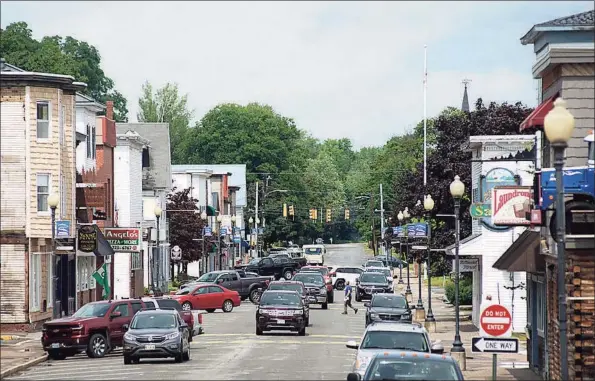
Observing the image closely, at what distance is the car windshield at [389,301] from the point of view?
153ft

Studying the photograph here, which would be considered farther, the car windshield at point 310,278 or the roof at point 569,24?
the car windshield at point 310,278

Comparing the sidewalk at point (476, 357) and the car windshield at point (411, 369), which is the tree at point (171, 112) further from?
the car windshield at point (411, 369)

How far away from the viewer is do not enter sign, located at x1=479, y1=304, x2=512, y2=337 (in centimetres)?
2423

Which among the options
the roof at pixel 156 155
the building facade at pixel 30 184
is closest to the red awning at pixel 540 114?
the building facade at pixel 30 184

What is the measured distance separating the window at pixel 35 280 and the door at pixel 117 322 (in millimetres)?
11145

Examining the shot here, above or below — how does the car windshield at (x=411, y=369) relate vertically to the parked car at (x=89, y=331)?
above

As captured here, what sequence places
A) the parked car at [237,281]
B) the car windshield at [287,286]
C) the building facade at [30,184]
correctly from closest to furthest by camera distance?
the building facade at [30,184]
the car windshield at [287,286]
the parked car at [237,281]

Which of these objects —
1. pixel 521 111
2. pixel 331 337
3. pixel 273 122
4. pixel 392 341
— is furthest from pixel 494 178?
pixel 273 122

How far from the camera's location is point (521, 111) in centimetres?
5903

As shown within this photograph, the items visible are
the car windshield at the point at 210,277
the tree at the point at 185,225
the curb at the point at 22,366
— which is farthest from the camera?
the tree at the point at 185,225

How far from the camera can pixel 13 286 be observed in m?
49.1

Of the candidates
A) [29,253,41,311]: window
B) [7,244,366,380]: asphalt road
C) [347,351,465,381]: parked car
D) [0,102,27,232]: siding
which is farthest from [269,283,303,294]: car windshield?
[347,351,465,381]: parked car

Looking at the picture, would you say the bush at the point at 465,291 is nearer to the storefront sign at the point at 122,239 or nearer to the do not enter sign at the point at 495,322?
the storefront sign at the point at 122,239

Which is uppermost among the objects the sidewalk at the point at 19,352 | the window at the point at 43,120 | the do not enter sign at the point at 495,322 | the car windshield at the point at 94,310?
the window at the point at 43,120
